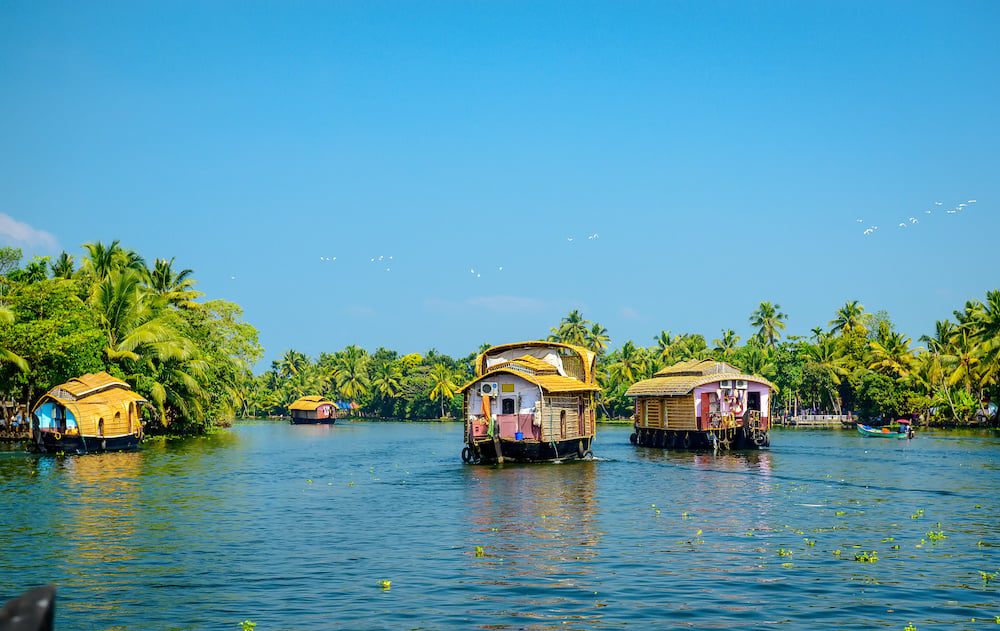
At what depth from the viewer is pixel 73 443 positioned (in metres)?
55.3

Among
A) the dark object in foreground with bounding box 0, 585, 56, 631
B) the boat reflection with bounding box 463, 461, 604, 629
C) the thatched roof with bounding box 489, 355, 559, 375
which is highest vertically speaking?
the thatched roof with bounding box 489, 355, 559, 375

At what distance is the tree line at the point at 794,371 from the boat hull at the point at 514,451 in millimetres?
59148

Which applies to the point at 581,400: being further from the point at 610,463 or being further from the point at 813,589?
the point at 813,589

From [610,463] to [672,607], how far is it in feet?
118

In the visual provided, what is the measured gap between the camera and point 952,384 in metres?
96.2

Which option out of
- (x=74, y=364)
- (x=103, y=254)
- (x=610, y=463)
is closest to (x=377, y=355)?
(x=103, y=254)

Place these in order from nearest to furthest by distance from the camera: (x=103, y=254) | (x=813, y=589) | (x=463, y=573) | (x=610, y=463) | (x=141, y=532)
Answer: (x=813, y=589) → (x=463, y=573) → (x=141, y=532) → (x=610, y=463) → (x=103, y=254)

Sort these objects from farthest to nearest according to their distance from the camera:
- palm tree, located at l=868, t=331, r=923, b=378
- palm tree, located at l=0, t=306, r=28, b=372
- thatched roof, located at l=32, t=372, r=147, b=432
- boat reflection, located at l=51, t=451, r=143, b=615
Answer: palm tree, located at l=868, t=331, r=923, b=378
palm tree, located at l=0, t=306, r=28, b=372
thatched roof, located at l=32, t=372, r=147, b=432
boat reflection, located at l=51, t=451, r=143, b=615

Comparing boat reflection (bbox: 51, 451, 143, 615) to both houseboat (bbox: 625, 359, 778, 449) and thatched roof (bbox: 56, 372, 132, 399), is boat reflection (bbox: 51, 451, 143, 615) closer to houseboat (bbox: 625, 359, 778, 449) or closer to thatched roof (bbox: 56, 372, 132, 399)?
thatched roof (bbox: 56, 372, 132, 399)

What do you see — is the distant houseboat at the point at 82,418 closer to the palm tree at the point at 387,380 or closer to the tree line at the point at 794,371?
the tree line at the point at 794,371

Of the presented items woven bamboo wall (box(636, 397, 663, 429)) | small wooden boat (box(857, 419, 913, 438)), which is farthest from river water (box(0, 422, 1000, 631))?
small wooden boat (box(857, 419, 913, 438))

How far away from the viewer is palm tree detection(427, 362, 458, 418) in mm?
159500

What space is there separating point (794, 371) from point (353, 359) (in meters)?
95.4

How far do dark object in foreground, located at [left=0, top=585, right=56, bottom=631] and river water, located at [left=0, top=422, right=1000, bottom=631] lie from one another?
12.2 m
